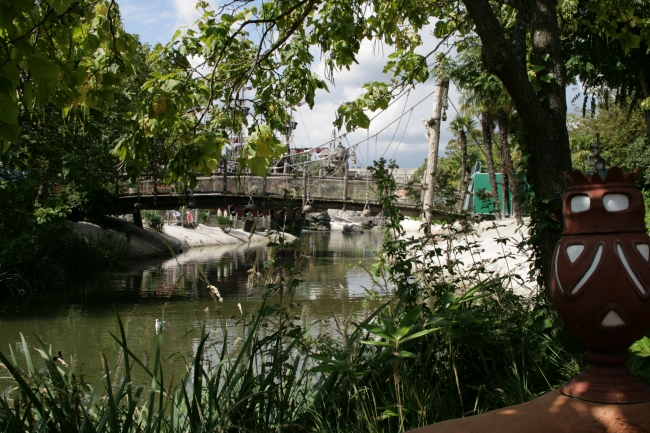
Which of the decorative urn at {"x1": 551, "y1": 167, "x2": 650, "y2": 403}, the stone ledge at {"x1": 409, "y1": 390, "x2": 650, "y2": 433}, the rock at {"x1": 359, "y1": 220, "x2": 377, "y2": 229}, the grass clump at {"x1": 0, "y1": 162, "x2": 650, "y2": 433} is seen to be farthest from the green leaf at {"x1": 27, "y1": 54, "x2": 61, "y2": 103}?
the rock at {"x1": 359, "y1": 220, "x2": 377, "y2": 229}

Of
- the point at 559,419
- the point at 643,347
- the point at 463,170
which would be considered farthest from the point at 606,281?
the point at 463,170

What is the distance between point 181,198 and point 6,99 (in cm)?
270

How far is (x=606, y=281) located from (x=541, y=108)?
1.70 metres

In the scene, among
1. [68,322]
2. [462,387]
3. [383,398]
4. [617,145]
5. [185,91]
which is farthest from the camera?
[617,145]

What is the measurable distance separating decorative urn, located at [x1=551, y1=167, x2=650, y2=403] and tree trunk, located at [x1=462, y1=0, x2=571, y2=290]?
4.09 feet

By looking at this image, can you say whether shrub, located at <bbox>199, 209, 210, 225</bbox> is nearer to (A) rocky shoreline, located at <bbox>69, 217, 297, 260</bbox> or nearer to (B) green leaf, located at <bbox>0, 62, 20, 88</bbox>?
(A) rocky shoreline, located at <bbox>69, 217, 297, 260</bbox>

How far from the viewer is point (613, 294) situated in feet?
6.94

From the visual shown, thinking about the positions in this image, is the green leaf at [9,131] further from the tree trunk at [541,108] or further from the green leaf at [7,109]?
the tree trunk at [541,108]

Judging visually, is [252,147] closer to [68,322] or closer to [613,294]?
[613,294]

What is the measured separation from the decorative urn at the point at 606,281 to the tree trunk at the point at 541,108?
1247mm

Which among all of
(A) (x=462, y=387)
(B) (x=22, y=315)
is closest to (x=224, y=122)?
(A) (x=462, y=387)

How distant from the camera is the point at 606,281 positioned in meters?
2.12

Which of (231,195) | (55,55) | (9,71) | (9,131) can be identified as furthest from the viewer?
(231,195)

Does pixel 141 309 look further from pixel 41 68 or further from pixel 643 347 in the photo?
pixel 643 347
